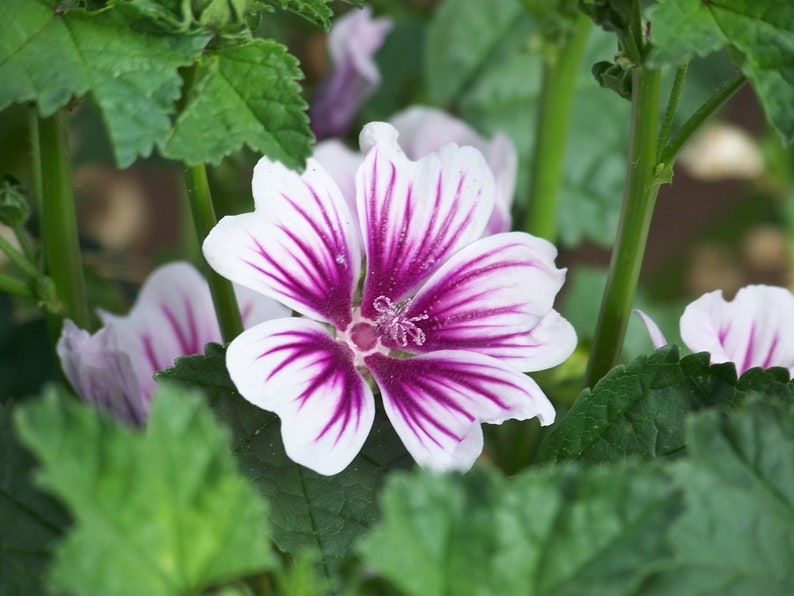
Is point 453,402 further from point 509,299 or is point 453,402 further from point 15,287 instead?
point 15,287

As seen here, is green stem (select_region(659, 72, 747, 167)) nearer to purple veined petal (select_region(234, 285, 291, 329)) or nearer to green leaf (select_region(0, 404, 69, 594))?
purple veined petal (select_region(234, 285, 291, 329))

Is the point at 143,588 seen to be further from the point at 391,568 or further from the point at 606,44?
the point at 606,44

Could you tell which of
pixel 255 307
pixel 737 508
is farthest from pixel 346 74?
pixel 737 508

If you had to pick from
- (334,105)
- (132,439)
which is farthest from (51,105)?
(334,105)

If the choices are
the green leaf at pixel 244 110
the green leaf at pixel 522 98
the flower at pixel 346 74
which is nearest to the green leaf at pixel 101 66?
the green leaf at pixel 244 110

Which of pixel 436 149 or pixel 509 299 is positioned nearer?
pixel 509 299

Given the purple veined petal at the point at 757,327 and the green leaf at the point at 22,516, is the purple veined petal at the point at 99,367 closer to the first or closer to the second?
the green leaf at the point at 22,516
